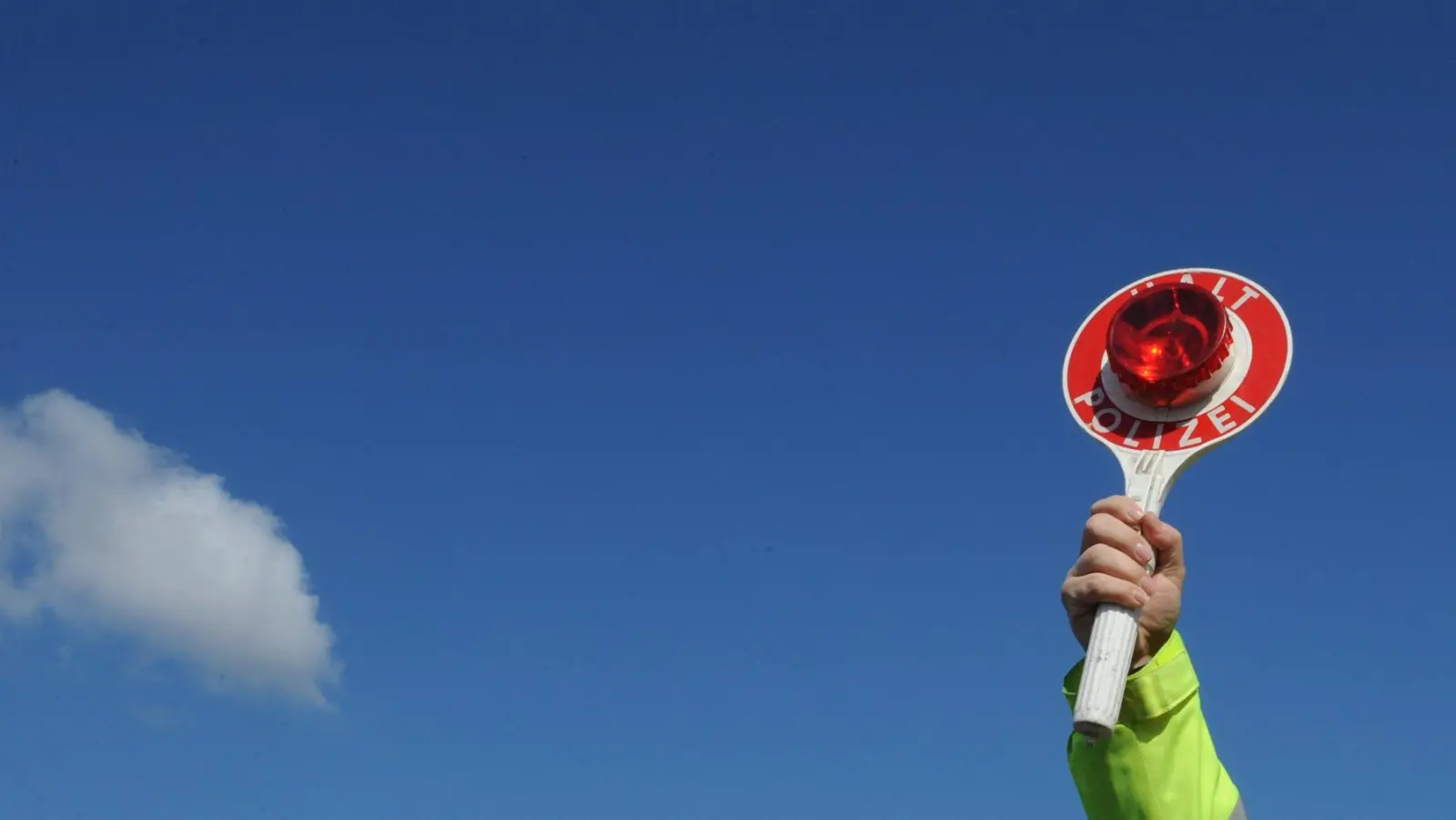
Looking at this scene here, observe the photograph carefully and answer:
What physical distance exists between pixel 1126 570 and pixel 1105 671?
19.8 inches

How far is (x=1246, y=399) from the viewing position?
284 inches

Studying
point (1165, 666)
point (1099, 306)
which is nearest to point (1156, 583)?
point (1165, 666)

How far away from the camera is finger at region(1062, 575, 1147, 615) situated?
6418 mm

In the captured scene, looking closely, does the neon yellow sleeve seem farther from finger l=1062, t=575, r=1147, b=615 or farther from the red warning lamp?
the red warning lamp

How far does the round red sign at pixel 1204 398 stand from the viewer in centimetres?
721

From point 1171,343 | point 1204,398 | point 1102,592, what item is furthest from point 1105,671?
point 1171,343

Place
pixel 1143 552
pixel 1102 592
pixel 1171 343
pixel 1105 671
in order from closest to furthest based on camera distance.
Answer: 1. pixel 1105 671
2. pixel 1102 592
3. pixel 1143 552
4. pixel 1171 343

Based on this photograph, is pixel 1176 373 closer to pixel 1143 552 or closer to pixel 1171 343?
pixel 1171 343

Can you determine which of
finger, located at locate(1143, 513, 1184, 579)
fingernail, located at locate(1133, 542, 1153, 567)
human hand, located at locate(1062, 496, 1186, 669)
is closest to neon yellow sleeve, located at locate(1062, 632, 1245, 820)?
human hand, located at locate(1062, 496, 1186, 669)

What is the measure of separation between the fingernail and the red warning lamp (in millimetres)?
1041

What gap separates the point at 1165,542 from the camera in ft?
22.4

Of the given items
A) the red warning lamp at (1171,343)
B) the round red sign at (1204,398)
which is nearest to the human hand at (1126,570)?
the round red sign at (1204,398)

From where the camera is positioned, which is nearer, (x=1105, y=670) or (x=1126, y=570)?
(x=1105, y=670)

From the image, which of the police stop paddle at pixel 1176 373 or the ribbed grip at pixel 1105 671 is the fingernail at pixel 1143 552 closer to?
the ribbed grip at pixel 1105 671
